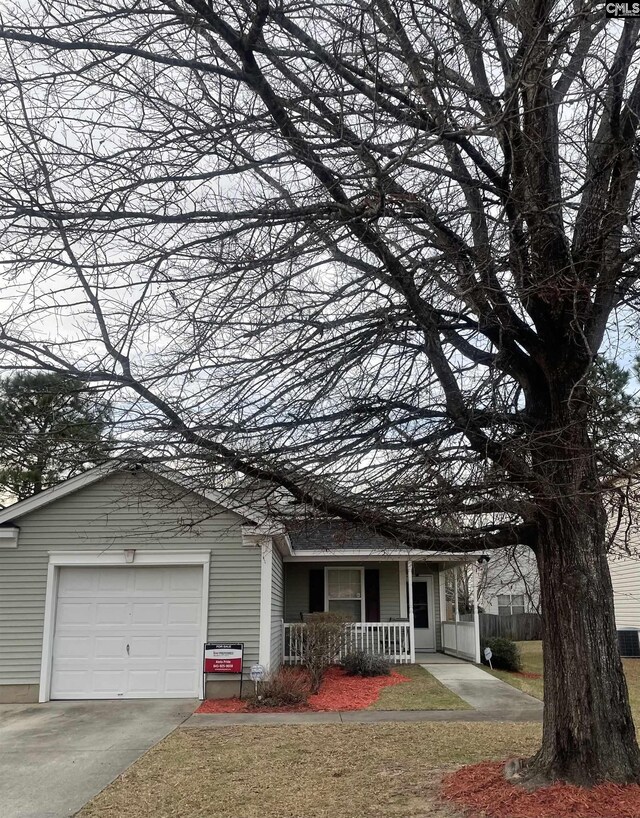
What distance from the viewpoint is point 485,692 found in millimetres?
12883

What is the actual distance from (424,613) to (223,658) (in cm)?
1041

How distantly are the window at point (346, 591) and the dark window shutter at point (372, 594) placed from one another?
0.15m

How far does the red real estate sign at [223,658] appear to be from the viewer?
12.3m


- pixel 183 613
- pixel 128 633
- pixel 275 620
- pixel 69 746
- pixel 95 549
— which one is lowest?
pixel 69 746

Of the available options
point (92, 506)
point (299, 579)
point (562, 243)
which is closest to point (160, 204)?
point (562, 243)

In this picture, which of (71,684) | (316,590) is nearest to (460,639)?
(316,590)

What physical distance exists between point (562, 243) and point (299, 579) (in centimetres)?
1558

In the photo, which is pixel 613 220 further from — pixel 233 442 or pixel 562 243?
pixel 233 442

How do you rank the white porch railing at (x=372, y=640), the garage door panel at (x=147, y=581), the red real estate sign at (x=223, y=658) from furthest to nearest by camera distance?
→ the white porch railing at (x=372, y=640) < the garage door panel at (x=147, y=581) < the red real estate sign at (x=223, y=658)

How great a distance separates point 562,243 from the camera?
5.64 m

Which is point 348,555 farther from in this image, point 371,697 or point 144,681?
point 144,681

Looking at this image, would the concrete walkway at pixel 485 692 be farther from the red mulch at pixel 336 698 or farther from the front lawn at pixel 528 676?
the red mulch at pixel 336 698

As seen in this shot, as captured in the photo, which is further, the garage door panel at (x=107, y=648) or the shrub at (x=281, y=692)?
the garage door panel at (x=107, y=648)

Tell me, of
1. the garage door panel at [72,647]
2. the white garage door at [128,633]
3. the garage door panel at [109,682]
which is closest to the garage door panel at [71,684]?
the white garage door at [128,633]
